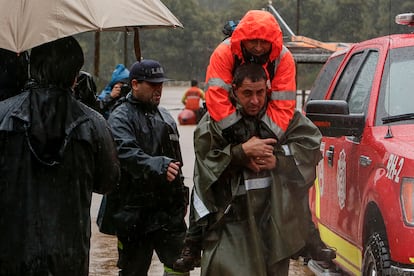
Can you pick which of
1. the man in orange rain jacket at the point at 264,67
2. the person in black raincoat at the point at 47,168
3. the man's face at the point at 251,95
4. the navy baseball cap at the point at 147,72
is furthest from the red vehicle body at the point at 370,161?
the person in black raincoat at the point at 47,168

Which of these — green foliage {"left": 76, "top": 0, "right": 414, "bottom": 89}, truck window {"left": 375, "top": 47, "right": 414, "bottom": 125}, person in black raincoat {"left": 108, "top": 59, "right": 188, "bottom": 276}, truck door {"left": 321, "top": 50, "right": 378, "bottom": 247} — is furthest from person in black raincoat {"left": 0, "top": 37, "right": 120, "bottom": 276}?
green foliage {"left": 76, "top": 0, "right": 414, "bottom": 89}

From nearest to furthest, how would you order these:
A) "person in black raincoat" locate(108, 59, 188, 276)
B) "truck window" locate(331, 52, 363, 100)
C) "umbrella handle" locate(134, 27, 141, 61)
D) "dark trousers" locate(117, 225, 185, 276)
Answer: "umbrella handle" locate(134, 27, 141, 61) < "person in black raincoat" locate(108, 59, 188, 276) < "dark trousers" locate(117, 225, 185, 276) < "truck window" locate(331, 52, 363, 100)

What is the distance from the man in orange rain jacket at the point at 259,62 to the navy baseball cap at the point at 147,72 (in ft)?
5.11

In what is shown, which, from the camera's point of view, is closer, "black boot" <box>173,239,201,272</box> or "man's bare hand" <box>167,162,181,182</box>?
"black boot" <box>173,239,201,272</box>

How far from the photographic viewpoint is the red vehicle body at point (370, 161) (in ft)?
18.3

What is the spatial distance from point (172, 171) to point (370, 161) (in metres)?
1.27

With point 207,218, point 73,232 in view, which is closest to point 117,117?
point 207,218

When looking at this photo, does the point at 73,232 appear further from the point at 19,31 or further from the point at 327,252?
the point at 327,252

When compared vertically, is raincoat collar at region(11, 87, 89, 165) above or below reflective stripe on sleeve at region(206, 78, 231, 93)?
below

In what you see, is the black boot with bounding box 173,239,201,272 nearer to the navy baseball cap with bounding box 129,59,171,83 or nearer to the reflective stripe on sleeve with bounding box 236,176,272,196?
the reflective stripe on sleeve with bounding box 236,176,272,196

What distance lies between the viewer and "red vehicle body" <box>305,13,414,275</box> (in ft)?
18.3

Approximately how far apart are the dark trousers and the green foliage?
24.9 m

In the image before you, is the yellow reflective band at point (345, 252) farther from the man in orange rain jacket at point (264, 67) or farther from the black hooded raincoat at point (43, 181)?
the black hooded raincoat at point (43, 181)

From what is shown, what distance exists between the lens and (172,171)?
6195 mm
